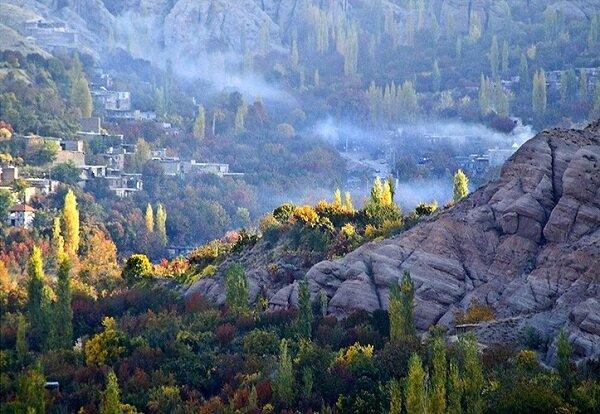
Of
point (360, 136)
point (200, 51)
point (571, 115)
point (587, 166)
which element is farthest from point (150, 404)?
point (200, 51)

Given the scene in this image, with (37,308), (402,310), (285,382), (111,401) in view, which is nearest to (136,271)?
(37,308)

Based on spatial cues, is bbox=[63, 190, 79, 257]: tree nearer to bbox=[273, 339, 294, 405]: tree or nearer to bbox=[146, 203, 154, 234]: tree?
bbox=[146, 203, 154, 234]: tree

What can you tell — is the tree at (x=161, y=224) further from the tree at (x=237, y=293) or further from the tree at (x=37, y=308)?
the tree at (x=37, y=308)

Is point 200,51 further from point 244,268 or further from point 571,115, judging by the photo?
point 244,268

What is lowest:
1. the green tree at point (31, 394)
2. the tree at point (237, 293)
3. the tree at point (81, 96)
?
the tree at point (81, 96)

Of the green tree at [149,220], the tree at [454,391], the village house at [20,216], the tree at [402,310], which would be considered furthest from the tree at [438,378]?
the green tree at [149,220]

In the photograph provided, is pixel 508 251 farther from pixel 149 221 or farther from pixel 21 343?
pixel 149 221

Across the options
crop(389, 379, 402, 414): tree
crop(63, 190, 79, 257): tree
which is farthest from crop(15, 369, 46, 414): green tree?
crop(63, 190, 79, 257): tree

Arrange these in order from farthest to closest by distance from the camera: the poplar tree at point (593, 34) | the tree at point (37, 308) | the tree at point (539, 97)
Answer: the poplar tree at point (593, 34) < the tree at point (539, 97) < the tree at point (37, 308)
